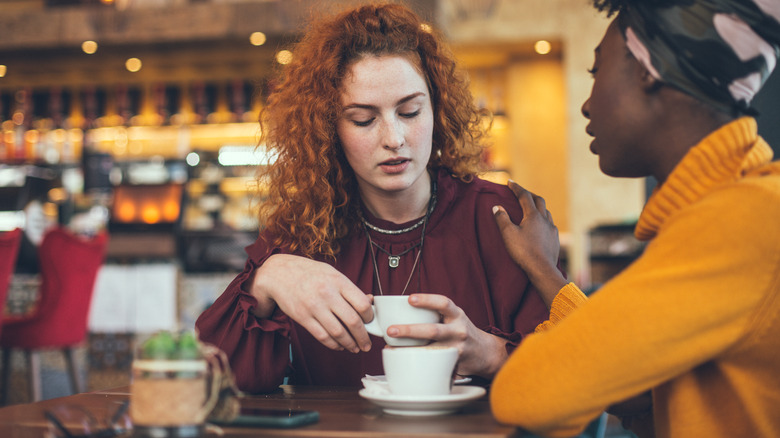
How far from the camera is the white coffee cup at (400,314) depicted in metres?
0.95

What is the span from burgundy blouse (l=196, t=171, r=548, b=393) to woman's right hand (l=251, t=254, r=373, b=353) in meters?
0.13

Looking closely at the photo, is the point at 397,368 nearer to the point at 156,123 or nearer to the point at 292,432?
the point at 292,432

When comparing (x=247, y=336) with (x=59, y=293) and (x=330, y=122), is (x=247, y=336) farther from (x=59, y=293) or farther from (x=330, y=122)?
(x=59, y=293)

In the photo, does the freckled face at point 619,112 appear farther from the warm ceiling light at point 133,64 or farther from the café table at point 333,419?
the warm ceiling light at point 133,64

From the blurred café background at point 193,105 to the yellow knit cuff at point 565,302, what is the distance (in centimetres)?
385

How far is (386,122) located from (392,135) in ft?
0.13

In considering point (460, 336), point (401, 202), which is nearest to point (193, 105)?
point (401, 202)

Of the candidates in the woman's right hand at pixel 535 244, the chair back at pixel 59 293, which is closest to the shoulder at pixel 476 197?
the woman's right hand at pixel 535 244

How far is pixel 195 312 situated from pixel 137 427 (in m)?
3.56

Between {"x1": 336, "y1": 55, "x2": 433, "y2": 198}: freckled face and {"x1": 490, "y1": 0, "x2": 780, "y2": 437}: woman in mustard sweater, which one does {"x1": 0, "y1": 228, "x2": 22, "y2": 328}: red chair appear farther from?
{"x1": 490, "y1": 0, "x2": 780, "y2": 437}: woman in mustard sweater

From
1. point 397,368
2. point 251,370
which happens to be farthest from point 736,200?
point 251,370

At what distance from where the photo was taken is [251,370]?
1.19 metres

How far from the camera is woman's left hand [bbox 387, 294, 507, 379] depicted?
0.94 m

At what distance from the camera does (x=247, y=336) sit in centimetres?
125
